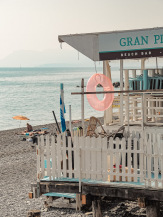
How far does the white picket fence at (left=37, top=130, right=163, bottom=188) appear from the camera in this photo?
10.5 metres

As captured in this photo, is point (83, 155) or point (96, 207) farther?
point (96, 207)

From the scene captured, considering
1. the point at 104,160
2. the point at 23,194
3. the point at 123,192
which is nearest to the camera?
the point at 123,192

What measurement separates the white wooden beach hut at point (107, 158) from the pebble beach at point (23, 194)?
109 inches

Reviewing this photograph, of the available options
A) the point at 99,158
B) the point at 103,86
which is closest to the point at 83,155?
the point at 99,158

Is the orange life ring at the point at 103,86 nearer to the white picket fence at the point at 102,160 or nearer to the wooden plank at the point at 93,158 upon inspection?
the white picket fence at the point at 102,160

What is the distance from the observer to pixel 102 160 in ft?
36.0

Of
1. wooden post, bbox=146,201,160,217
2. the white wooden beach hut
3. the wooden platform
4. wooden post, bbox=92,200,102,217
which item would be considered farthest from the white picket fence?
wooden post, bbox=92,200,102,217

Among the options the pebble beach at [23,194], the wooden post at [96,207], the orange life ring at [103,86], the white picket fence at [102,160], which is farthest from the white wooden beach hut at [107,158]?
the pebble beach at [23,194]

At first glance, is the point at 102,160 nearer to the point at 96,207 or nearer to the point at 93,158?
the point at 93,158

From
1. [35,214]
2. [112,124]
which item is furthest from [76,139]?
[112,124]

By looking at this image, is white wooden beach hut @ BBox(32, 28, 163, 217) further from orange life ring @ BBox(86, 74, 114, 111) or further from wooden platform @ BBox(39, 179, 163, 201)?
orange life ring @ BBox(86, 74, 114, 111)

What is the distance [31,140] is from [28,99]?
68.2 m

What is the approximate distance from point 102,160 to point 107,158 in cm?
22

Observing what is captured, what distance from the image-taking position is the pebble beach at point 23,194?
14075 mm
